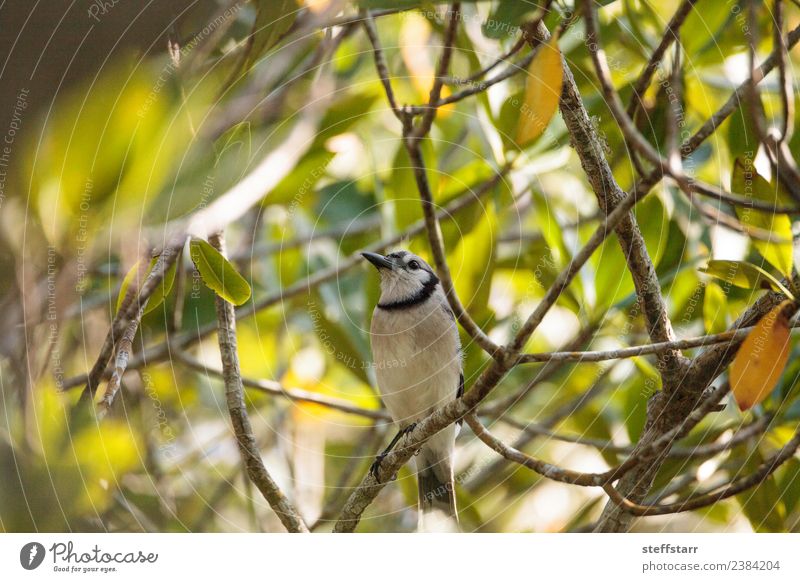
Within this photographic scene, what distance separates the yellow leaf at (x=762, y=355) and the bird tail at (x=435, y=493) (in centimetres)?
73

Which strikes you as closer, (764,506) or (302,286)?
(764,506)

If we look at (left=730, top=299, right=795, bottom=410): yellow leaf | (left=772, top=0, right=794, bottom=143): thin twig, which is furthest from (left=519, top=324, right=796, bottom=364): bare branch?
(left=772, top=0, right=794, bottom=143): thin twig

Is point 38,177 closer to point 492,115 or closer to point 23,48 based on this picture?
point 23,48

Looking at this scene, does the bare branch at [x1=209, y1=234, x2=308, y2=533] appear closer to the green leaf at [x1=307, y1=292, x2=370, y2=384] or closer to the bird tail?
the green leaf at [x1=307, y1=292, x2=370, y2=384]

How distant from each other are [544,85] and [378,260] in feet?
2.25

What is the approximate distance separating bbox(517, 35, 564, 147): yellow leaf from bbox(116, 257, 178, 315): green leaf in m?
0.82

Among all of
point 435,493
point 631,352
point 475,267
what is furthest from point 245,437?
point 631,352

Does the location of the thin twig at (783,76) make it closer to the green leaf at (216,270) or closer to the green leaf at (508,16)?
the green leaf at (508,16)

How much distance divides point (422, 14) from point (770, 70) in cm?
76

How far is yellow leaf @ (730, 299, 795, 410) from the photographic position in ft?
4.97

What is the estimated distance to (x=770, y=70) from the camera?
168 centimetres

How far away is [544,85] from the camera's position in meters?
1.57

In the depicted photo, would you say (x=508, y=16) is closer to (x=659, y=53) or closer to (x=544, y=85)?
(x=544, y=85)
